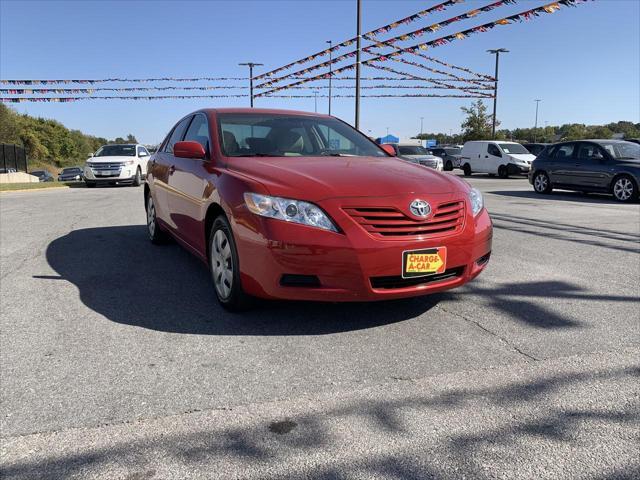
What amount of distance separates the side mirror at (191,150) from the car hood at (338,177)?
375 millimetres

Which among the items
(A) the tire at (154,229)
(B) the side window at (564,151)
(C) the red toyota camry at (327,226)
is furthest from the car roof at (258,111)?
(B) the side window at (564,151)

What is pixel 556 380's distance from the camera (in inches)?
113

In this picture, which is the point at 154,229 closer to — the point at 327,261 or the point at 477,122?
the point at 327,261

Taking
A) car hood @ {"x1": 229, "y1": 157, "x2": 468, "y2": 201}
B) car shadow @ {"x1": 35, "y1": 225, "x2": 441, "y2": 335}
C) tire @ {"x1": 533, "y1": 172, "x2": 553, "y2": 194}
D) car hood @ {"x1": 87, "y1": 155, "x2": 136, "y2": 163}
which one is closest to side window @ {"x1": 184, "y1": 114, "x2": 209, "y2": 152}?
car hood @ {"x1": 229, "y1": 157, "x2": 468, "y2": 201}

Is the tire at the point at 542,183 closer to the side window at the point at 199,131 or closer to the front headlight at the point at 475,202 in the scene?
the front headlight at the point at 475,202

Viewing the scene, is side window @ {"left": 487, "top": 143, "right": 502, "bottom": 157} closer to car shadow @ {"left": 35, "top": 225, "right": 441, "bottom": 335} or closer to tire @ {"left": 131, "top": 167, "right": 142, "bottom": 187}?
tire @ {"left": 131, "top": 167, "right": 142, "bottom": 187}

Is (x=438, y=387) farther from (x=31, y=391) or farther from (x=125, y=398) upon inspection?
(x=31, y=391)

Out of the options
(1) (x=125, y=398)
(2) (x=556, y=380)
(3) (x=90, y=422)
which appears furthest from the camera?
(2) (x=556, y=380)

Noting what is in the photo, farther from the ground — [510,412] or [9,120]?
[9,120]

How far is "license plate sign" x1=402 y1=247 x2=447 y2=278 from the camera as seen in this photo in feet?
11.1

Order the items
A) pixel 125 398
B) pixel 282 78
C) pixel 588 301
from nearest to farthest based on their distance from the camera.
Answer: pixel 125 398 < pixel 588 301 < pixel 282 78

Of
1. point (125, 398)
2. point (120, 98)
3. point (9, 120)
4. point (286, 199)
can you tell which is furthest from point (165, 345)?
point (9, 120)

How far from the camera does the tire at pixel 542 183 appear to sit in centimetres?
1445

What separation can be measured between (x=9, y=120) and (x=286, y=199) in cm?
5921
